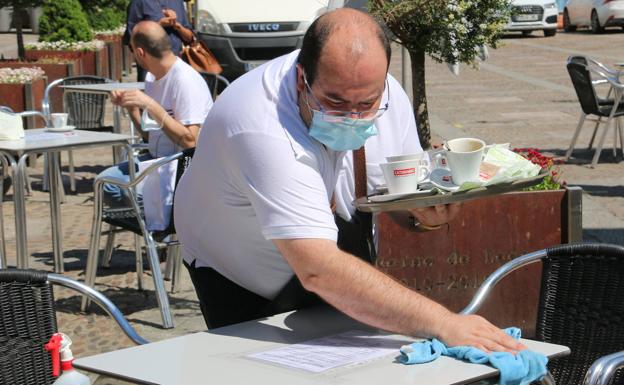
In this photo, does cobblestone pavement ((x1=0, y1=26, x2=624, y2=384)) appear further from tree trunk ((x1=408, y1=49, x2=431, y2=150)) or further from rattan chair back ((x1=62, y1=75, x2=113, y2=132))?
tree trunk ((x1=408, y1=49, x2=431, y2=150))

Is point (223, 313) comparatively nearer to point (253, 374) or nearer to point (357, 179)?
point (357, 179)

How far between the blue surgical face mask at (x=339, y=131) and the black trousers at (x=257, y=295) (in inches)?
14.1

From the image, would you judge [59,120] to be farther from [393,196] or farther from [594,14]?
[594,14]

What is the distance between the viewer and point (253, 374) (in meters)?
2.47

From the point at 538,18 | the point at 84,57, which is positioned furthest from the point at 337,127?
the point at 538,18

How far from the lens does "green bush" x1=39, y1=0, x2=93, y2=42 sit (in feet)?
56.6

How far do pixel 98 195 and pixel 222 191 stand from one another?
10.2ft

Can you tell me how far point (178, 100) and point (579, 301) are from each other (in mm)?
3330

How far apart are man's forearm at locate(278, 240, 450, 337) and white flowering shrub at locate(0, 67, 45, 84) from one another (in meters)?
8.91

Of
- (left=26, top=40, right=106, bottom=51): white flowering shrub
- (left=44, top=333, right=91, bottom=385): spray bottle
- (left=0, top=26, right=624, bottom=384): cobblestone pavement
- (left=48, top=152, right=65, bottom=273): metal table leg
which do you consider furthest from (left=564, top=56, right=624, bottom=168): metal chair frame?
(left=44, top=333, right=91, bottom=385): spray bottle

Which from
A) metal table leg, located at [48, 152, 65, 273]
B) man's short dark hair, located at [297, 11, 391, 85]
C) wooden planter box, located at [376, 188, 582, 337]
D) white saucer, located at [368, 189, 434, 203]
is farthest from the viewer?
metal table leg, located at [48, 152, 65, 273]

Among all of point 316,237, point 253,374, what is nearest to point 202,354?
point 253,374

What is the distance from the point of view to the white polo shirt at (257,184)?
2.75 m

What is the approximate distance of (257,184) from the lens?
2.78 meters
